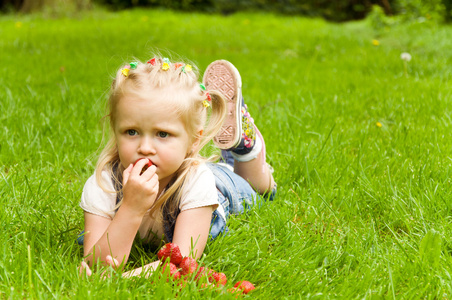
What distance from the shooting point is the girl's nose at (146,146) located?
1797mm

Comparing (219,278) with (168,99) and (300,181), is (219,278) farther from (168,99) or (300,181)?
(300,181)

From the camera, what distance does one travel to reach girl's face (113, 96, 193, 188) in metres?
1.81

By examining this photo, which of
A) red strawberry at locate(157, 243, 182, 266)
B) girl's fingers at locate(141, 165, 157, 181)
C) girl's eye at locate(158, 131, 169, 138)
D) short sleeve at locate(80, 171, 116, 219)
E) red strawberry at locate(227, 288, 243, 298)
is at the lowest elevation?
red strawberry at locate(227, 288, 243, 298)

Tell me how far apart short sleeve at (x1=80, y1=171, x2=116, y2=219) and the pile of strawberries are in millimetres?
333

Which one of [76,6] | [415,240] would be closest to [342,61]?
[415,240]

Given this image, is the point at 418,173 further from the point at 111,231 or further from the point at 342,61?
the point at 342,61

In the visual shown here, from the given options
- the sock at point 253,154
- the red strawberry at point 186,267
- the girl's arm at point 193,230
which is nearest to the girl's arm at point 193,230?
the girl's arm at point 193,230

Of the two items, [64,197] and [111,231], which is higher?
[111,231]

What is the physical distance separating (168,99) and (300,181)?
38.8 inches

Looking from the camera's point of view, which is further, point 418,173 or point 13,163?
point 13,163

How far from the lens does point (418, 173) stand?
2.48m

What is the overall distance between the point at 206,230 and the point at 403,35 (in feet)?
22.4

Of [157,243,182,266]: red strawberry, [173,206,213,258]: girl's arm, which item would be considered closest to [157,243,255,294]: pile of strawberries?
[157,243,182,266]: red strawberry

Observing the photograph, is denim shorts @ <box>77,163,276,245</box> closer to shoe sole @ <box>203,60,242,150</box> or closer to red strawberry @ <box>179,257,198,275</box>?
shoe sole @ <box>203,60,242,150</box>
